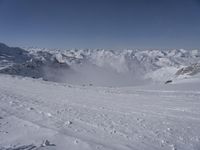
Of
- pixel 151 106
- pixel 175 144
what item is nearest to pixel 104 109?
pixel 151 106

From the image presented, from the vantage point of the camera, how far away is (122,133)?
6.46 meters

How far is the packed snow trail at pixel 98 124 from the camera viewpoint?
565cm

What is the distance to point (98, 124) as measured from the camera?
7.22 meters

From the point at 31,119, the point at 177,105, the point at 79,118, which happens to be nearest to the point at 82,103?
the point at 79,118

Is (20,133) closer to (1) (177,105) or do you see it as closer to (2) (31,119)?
(2) (31,119)

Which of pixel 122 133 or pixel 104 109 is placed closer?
pixel 122 133

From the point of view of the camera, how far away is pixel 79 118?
25.8 feet

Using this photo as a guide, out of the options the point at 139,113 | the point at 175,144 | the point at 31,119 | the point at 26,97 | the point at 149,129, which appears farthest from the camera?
the point at 26,97

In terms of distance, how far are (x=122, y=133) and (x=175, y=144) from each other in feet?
5.44

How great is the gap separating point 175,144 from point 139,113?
10.0ft

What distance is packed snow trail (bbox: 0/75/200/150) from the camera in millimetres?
5652

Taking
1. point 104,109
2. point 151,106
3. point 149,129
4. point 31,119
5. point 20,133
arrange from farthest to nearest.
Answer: point 151,106, point 104,109, point 31,119, point 149,129, point 20,133

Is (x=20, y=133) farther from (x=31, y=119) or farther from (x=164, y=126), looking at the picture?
(x=164, y=126)

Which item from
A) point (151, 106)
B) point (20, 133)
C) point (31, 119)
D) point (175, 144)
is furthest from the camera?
point (151, 106)
